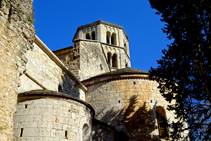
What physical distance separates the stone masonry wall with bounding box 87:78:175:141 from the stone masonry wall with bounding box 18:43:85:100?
1.57m

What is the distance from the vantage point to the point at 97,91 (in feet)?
47.2

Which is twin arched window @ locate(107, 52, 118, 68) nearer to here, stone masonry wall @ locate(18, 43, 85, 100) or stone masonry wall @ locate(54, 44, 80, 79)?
stone masonry wall @ locate(54, 44, 80, 79)

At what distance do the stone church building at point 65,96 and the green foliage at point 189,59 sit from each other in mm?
1351

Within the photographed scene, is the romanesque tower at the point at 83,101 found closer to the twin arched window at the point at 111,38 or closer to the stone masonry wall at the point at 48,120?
the stone masonry wall at the point at 48,120

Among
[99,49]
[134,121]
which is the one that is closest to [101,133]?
[134,121]

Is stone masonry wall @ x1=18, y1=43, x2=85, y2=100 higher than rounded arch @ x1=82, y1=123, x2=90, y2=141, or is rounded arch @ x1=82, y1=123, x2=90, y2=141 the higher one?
stone masonry wall @ x1=18, y1=43, x2=85, y2=100

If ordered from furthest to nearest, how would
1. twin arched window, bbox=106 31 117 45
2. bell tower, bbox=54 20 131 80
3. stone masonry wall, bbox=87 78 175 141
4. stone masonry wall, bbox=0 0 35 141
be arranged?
1. twin arched window, bbox=106 31 117 45
2. bell tower, bbox=54 20 131 80
3. stone masonry wall, bbox=87 78 175 141
4. stone masonry wall, bbox=0 0 35 141

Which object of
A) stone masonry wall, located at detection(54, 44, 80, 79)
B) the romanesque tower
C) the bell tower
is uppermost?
the bell tower

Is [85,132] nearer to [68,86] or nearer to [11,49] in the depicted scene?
[68,86]

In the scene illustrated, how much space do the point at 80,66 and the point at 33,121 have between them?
9.03 metres

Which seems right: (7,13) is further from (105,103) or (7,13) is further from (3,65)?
(105,103)

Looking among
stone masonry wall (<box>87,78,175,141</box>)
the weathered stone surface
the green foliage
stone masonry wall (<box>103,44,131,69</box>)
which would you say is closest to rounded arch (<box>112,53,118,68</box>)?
stone masonry wall (<box>103,44,131,69</box>)

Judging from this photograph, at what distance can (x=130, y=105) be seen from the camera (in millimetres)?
13312

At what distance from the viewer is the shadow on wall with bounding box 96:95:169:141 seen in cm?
1240
